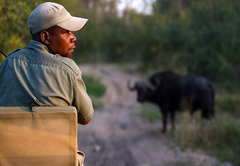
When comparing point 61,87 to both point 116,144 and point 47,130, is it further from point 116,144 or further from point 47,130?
point 116,144

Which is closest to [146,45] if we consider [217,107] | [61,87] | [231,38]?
[231,38]

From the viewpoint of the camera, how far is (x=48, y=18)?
167 cm

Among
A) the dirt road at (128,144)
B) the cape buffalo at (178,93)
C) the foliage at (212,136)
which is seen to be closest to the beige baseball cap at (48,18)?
the dirt road at (128,144)

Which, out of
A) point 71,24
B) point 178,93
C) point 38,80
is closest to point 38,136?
point 38,80

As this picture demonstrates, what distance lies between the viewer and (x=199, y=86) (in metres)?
7.63

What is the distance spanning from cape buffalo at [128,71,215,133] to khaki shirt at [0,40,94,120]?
6.56m

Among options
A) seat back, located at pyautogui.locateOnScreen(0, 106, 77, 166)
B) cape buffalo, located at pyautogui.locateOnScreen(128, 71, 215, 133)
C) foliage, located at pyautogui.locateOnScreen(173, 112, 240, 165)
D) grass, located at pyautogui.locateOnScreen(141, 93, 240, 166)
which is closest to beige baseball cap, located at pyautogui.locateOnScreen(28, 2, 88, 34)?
seat back, located at pyautogui.locateOnScreen(0, 106, 77, 166)

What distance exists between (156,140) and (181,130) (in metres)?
0.89

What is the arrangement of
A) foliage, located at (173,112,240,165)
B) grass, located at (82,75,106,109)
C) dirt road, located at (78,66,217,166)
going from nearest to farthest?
dirt road, located at (78,66,217,166)
foliage, located at (173,112,240,165)
grass, located at (82,75,106,109)

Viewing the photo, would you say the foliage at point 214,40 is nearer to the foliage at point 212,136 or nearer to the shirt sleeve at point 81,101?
the foliage at point 212,136

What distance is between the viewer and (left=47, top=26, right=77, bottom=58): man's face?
175 cm

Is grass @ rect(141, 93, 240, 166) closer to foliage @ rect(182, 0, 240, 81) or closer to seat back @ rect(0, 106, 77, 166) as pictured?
foliage @ rect(182, 0, 240, 81)

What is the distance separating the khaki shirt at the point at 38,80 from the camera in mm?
1561

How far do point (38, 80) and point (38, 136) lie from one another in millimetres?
360
